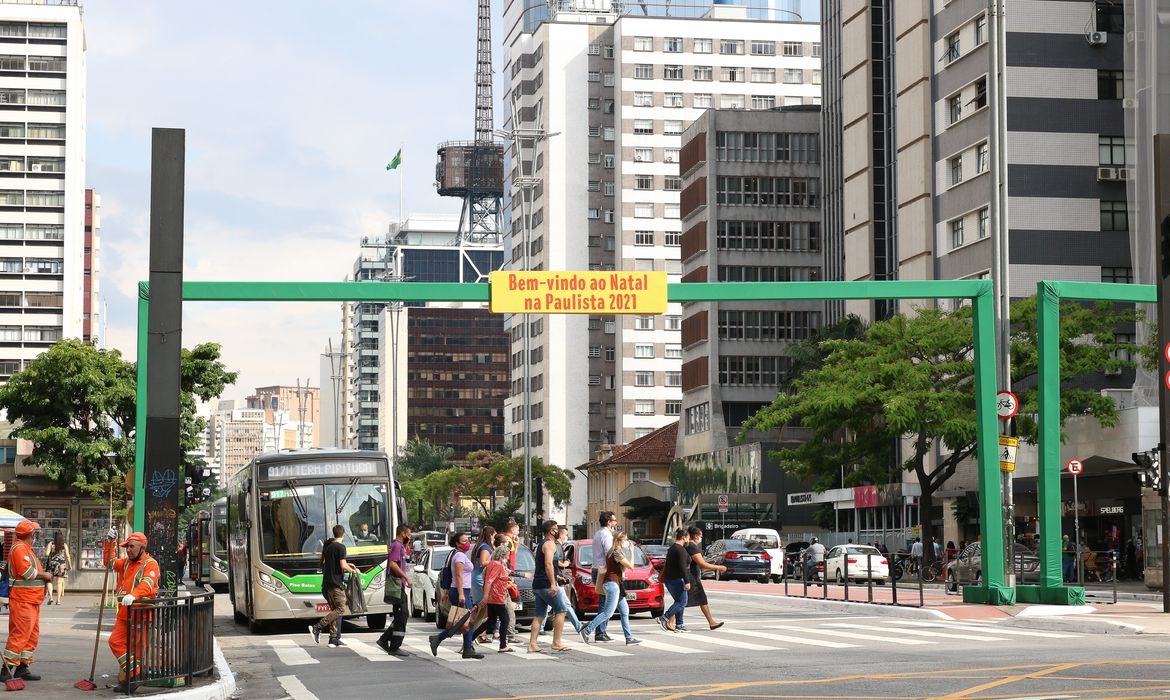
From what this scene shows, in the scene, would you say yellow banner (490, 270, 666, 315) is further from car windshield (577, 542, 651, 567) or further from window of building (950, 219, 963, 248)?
window of building (950, 219, 963, 248)

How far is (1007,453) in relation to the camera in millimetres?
29453

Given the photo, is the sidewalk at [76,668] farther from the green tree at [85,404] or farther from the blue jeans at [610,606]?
the green tree at [85,404]

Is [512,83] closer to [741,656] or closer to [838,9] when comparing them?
[838,9]

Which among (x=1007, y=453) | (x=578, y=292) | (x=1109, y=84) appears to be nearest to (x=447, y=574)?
(x=578, y=292)

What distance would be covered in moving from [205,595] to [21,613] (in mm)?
1876

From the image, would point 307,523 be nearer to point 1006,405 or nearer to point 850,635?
point 850,635

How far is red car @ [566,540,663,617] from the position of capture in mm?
28928

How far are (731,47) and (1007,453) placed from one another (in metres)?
115

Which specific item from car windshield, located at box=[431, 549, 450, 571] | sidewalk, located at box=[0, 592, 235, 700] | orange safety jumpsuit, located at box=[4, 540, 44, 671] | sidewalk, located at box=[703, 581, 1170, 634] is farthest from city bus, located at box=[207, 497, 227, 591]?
orange safety jumpsuit, located at box=[4, 540, 44, 671]

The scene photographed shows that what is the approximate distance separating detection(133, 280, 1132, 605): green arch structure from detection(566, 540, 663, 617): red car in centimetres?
499

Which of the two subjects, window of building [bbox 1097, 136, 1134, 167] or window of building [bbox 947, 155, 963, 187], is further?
window of building [bbox 947, 155, 963, 187]

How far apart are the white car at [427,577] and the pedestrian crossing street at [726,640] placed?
2313mm

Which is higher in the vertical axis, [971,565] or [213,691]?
[971,565]

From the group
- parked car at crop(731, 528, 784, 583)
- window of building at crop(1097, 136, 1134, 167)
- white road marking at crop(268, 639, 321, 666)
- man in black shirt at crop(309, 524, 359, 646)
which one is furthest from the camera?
window of building at crop(1097, 136, 1134, 167)
